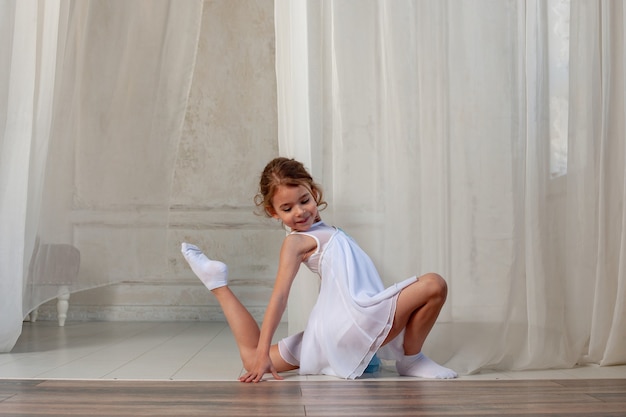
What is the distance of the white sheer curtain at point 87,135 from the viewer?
2.56 m

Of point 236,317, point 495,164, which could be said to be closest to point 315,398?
point 236,317

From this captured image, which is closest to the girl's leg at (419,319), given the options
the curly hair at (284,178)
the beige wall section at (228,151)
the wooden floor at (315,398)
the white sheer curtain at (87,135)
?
the wooden floor at (315,398)

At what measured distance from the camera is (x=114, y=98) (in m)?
3.17

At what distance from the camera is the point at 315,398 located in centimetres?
164

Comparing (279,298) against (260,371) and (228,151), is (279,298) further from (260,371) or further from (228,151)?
(228,151)

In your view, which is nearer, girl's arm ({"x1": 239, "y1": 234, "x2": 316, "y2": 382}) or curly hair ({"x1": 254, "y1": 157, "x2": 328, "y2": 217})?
girl's arm ({"x1": 239, "y1": 234, "x2": 316, "y2": 382})

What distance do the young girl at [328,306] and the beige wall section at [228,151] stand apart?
2.11 m

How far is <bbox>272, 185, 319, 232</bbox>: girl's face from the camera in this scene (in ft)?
7.13

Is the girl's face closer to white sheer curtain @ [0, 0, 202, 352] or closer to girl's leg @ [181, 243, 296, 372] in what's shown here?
girl's leg @ [181, 243, 296, 372]

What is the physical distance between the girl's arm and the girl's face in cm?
4

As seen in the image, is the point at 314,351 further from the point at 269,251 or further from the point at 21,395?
the point at 269,251

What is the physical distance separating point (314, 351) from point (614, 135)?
1142mm

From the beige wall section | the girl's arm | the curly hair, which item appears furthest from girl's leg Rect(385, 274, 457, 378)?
the beige wall section

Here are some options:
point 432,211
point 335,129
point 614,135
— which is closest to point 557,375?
point 432,211
